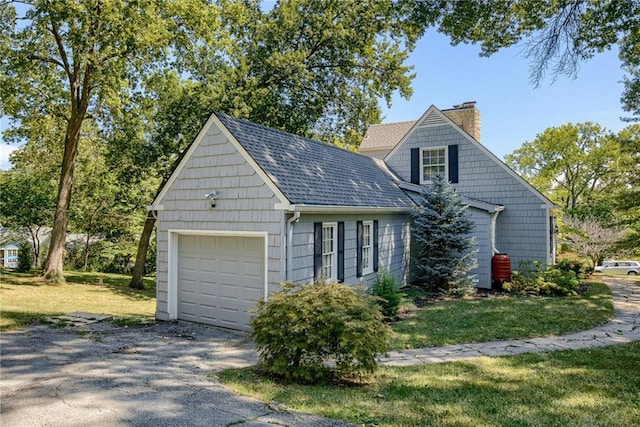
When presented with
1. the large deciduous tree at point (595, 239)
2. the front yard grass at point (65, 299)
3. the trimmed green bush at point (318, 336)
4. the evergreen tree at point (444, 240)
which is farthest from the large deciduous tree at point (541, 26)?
the front yard grass at point (65, 299)

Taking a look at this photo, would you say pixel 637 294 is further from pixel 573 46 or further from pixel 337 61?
pixel 337 61

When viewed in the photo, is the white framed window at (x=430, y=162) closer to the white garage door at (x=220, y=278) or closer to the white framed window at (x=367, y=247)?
the white framed window at (x=367, y=247)

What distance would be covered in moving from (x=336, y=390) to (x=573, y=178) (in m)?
42.1

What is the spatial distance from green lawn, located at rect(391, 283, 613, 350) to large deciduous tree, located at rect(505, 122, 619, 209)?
99.8ft

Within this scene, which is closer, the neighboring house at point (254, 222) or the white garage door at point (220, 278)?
the neighboring house at point (254, 222)

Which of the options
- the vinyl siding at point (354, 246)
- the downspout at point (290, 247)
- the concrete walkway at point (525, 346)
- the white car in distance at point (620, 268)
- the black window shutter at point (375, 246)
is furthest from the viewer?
the white car in distance at point (620, 268)

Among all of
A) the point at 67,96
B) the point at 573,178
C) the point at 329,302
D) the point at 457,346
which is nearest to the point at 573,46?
the point at 457,346

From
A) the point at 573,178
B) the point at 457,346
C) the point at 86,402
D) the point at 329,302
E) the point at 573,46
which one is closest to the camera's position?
the point at 86,402

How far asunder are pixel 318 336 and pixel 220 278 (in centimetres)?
454

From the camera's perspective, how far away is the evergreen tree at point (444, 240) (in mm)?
13711

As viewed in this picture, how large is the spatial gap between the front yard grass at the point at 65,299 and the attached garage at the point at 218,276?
179cm

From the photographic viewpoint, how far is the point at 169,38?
54.1 ft

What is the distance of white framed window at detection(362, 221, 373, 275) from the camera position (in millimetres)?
12000

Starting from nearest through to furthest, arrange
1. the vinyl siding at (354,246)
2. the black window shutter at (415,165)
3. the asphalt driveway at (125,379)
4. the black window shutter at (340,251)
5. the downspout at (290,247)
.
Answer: the asphalt driveway at (125,379) → the downspout at (290,247) → the vinyl siding at (354,246) → the black window shutter at (340,251) → the black window shutter at (415,165)
